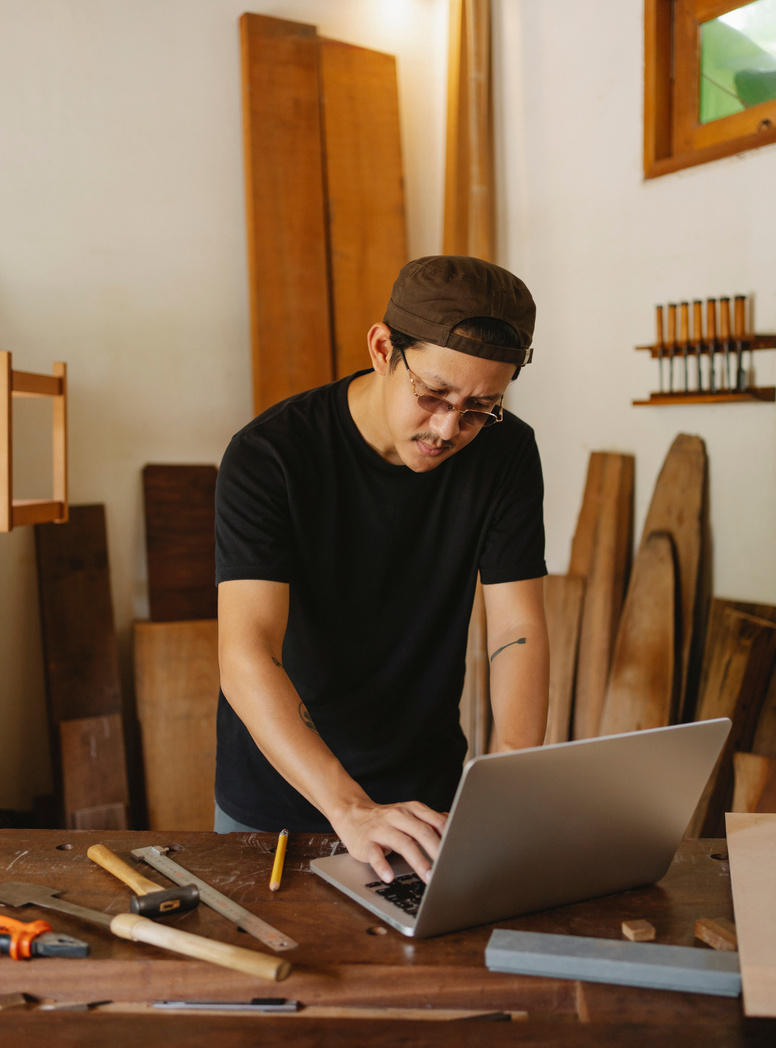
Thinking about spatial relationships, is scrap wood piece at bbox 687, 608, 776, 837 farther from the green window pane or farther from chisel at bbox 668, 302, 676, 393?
the green window pane

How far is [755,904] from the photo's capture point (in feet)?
3.08

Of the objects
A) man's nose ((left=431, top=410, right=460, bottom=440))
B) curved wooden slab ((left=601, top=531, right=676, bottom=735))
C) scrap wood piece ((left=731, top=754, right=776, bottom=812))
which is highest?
man's nose ((left=431, top=410, right=460, bottom=440))

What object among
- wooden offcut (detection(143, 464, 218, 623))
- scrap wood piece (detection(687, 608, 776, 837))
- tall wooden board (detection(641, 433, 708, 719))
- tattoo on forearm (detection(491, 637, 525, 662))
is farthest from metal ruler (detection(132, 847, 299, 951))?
wooden offcut (detection(143, 464, 218, 623))

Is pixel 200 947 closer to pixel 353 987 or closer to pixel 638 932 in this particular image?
pixel 353 987

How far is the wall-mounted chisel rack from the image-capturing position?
7.46ft

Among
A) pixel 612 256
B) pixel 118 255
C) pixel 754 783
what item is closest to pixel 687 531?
pixel 754 783

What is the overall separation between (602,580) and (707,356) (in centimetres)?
72

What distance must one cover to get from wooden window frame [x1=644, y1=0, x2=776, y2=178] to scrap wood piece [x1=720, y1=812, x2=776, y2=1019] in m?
1.98

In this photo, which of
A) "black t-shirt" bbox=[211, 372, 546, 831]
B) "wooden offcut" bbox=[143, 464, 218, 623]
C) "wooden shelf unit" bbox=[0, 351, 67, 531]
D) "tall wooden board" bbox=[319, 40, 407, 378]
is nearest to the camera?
"black t-shirt" bbox=[211, 372, 546, 831]

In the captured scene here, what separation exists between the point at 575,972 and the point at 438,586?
0.79 metres

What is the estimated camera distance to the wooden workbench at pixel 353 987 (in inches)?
32.0

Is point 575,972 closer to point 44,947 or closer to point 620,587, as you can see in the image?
point 44,947

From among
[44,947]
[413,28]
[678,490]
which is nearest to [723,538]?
[678,490]

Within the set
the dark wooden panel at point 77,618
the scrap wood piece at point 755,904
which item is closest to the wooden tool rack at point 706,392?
the scrap wood piece at point 755,904
